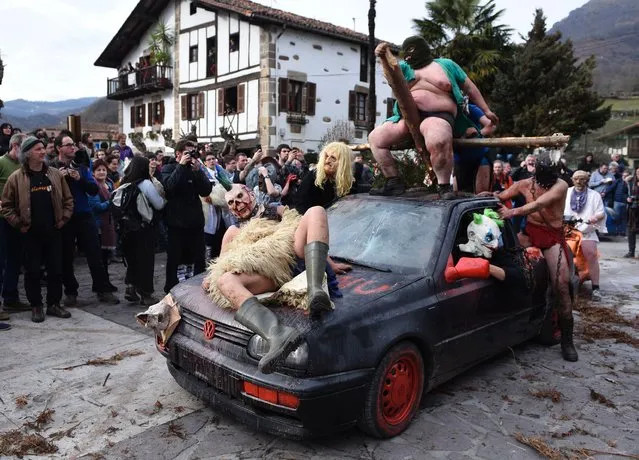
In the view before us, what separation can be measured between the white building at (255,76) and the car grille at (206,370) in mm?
20036

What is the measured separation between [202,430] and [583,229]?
6.56m

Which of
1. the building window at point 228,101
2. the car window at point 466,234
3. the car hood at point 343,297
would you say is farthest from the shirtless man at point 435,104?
the building window at point 228,101

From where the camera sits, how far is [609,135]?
4650cm

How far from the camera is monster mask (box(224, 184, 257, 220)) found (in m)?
3.91

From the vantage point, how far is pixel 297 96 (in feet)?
78.8

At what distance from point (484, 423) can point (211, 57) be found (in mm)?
25561

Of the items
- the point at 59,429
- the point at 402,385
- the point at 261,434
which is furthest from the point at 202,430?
the point at 402,385

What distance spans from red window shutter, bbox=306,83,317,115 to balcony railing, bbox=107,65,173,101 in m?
8.58

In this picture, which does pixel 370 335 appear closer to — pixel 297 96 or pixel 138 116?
pixel 297 96

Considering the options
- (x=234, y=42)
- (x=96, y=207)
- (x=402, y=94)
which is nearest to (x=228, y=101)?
(x=234, y=42)

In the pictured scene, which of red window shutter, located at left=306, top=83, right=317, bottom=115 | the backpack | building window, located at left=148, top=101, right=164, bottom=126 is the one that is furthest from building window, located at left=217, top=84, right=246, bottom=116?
the backpack

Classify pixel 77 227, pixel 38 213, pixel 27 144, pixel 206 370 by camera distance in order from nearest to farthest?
pixel 206 370
pixel 27 144
pixel 38 213
pixel 77 227

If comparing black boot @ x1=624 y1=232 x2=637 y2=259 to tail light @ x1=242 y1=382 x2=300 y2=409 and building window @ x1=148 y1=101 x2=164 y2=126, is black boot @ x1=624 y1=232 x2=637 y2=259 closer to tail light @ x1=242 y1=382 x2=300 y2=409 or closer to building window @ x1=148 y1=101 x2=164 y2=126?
tail light @ x1=242 y1=382 x2=300 y2=409

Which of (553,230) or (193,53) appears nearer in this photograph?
(553,230)
